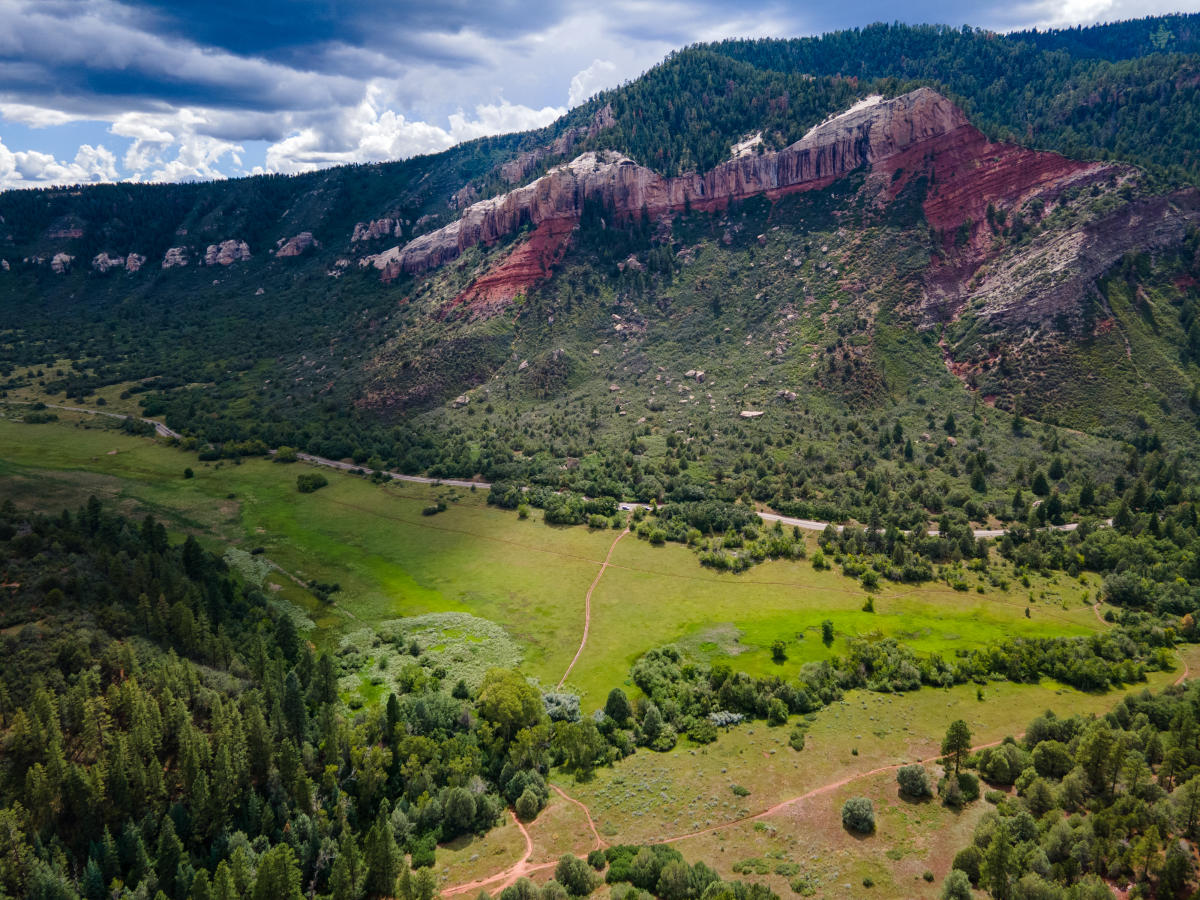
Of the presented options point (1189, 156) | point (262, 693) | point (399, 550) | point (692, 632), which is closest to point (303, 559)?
point (399, 550)

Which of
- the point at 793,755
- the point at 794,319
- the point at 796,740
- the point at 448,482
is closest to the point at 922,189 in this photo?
the point at 794,319

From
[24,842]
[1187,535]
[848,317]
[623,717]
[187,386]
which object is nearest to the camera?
[24,842]

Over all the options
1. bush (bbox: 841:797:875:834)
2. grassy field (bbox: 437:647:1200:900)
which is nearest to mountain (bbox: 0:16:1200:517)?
grassy field (bbox: 437:647:1200:900)

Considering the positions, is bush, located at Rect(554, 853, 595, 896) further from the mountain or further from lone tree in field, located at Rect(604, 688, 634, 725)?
the mountain

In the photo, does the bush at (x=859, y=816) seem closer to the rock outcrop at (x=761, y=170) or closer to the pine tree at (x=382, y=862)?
the pine tree at (x=382, y=862)

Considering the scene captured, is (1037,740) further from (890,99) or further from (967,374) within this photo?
A: (890,99)

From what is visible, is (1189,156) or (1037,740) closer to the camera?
(1037,740)
